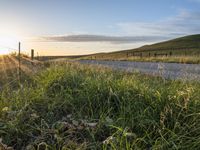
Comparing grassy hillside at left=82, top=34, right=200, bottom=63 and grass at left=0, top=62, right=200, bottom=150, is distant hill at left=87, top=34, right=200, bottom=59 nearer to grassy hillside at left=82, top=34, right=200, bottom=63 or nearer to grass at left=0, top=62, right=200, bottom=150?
grassy hillside at left=82, top=34, right=200, bottom=63

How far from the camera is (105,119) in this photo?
5637 millimetres

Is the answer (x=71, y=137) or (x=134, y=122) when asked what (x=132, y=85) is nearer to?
(x=134, y=122)

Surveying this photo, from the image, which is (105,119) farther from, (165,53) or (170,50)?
(170,50)

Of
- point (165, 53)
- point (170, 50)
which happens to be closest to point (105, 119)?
point (165, 53)

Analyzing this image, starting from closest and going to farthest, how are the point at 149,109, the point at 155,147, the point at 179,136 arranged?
the point at 155,147 → the point at 179,136 → the point at 149,109

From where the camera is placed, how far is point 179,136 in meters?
4.95

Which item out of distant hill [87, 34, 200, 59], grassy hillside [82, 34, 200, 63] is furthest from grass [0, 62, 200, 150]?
distant hill [87, 34, 200, 59]

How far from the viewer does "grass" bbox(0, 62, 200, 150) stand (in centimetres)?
488

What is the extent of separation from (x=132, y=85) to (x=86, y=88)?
0.93m

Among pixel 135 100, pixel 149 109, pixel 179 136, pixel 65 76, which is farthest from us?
pixel 65 76

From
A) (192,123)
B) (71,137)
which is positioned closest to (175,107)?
(192,123)

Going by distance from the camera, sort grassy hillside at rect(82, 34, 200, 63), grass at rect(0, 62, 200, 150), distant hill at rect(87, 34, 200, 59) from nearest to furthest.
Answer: grass at rect(0, 62, 200, 150)
grassy hillside at rect(82, 34, 200, 63)
distant hill at rect(87, 34, 200, 59)

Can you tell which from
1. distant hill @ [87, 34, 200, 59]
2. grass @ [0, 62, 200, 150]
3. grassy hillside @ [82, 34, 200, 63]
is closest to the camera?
grass @ [0, 62, 200, 150]

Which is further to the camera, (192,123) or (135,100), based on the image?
(135,100)
